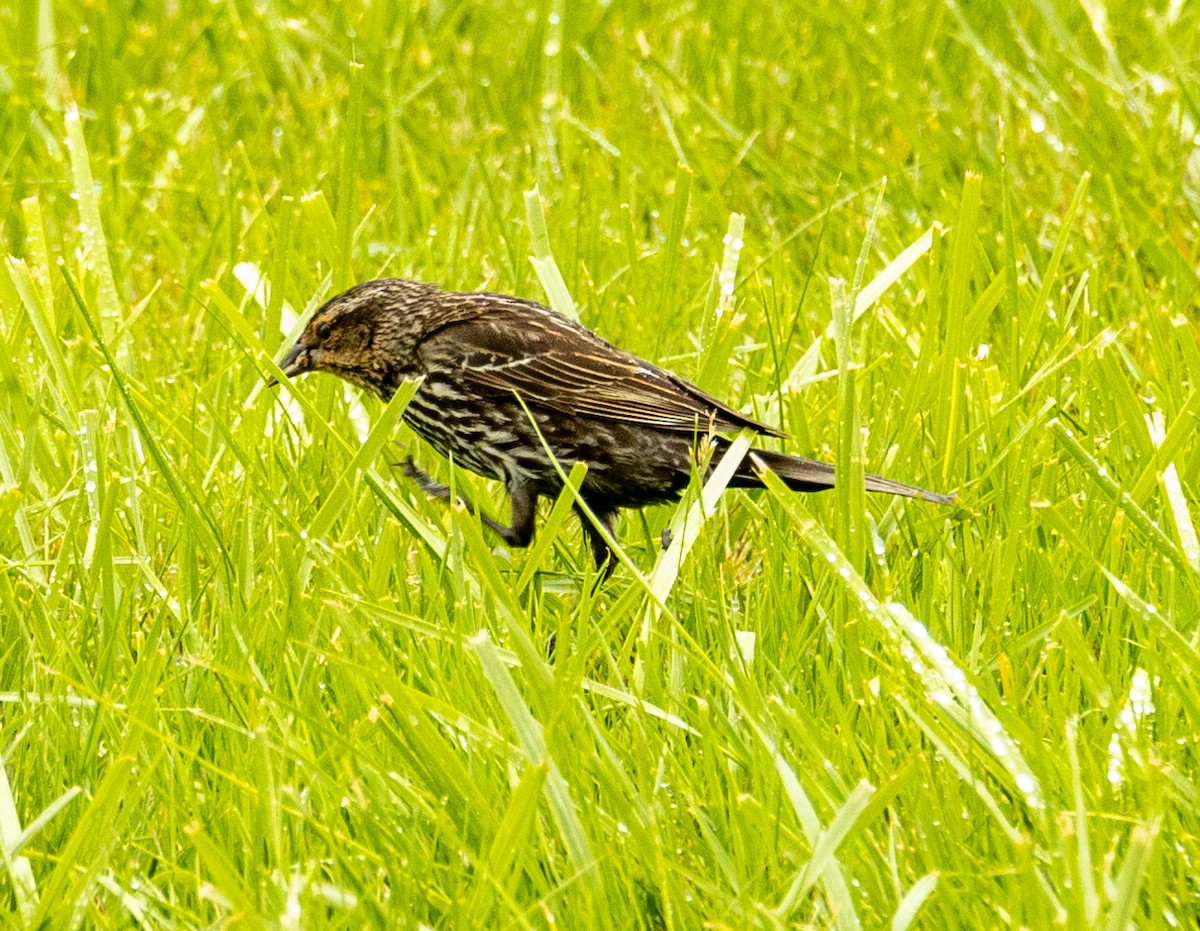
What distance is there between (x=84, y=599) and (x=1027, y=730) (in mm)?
1996

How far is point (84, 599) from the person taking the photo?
13.2ft

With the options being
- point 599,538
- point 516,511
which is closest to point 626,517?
point 599,538

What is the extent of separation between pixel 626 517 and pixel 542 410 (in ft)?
1.92

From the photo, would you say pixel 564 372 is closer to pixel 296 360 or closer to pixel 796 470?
pixel 796 470

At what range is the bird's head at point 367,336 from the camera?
5.36m

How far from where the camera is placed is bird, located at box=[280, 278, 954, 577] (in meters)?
4.96

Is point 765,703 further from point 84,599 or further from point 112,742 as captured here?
point 84,599

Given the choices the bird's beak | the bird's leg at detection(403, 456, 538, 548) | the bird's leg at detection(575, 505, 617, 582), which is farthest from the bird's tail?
the bird's beak

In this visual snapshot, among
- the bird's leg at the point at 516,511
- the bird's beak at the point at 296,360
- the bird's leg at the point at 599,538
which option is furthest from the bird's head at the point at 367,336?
the bird's leg at the point at 599,538

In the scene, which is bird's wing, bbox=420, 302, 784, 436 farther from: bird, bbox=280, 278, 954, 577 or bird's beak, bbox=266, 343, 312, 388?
bird's beak, bbox=266, 343, 312, 388

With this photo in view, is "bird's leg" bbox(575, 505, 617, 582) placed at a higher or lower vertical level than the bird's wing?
lower

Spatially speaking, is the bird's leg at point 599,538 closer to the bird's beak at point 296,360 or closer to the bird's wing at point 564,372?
the bird's wing at point 564,372

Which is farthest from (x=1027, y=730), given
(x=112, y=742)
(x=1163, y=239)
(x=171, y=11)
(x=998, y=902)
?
(x=171, y=11)

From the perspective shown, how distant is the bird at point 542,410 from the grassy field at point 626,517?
0.15 m
